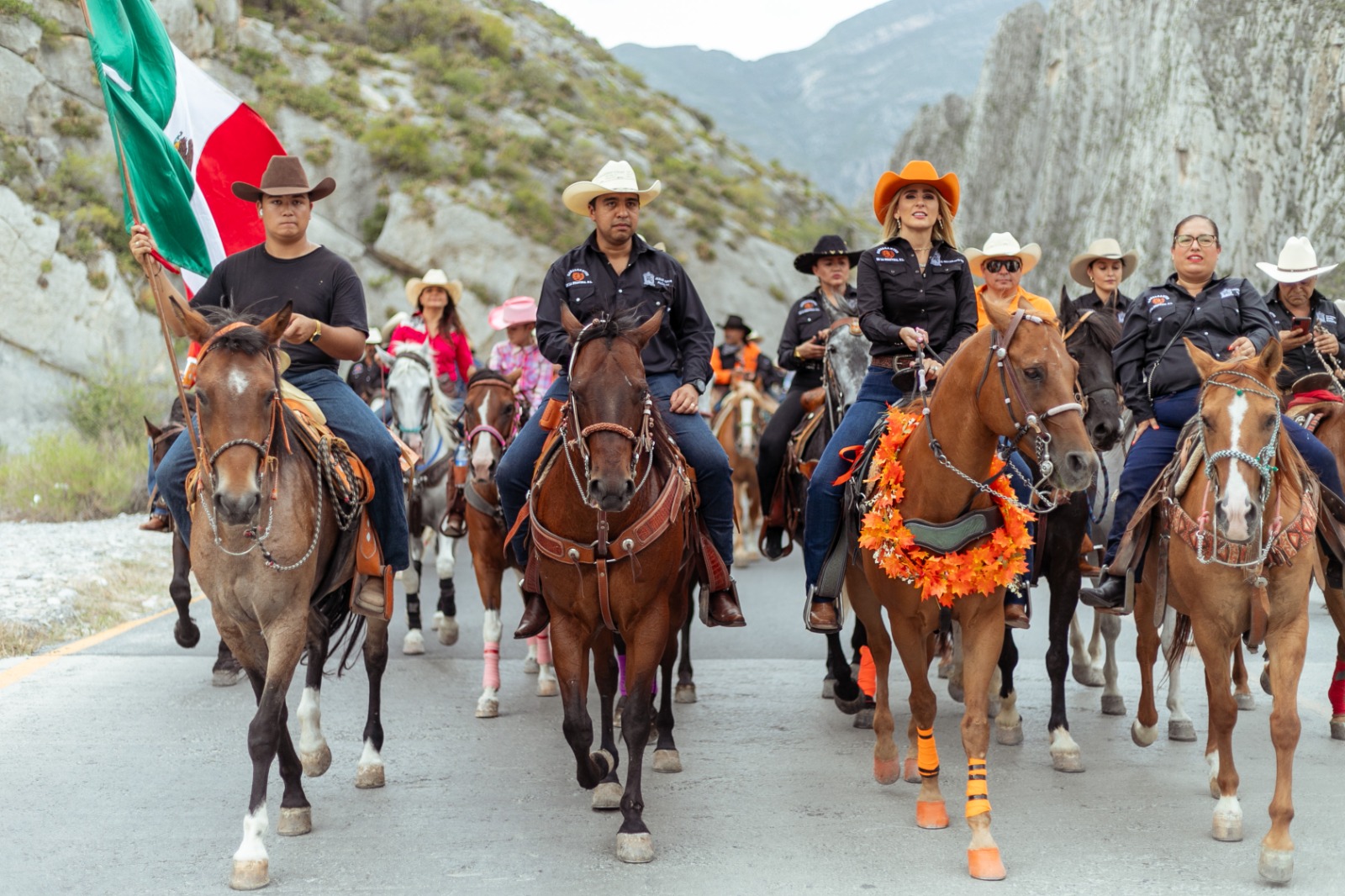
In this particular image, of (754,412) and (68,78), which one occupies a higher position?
(68,78)

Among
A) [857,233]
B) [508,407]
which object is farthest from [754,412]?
[857,233]

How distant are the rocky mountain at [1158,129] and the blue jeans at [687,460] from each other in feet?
88.6

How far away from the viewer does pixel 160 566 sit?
540 inches

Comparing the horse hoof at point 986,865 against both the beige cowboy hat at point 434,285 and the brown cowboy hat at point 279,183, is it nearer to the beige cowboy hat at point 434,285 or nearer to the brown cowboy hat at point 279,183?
the brown cowboy hat at point 279,183

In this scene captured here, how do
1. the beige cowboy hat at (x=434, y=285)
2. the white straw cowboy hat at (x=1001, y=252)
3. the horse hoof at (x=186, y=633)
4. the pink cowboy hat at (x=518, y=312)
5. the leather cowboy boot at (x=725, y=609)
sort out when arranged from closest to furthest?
the leather cowboy boot at (x=725, y=609), the horse hoof at (x=186, y=633), the white straw cowboy hat at (x=1001, y=252), the beige cowboy hat at (x=434, y=285), the pink cowboy hat at (x=518, y=312)

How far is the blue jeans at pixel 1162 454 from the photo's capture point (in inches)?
253

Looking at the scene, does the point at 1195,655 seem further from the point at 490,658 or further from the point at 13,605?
the point at 13,605

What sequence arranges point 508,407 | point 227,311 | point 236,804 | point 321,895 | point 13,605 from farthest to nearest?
1. point 13,605
2. point 508,407
3. point 236,804
4. point 227,311
5. point 321,895

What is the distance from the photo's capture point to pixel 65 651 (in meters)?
9.51

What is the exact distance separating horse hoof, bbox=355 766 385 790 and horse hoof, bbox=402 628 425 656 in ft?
11.8

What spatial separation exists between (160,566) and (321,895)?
988 cm

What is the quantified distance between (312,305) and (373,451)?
847 mm

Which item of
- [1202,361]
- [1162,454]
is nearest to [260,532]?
[1202,361]

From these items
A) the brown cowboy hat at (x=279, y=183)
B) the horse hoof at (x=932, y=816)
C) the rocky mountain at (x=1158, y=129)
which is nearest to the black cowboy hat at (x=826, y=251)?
the brown cowboy hat at (x=279, y=183)
